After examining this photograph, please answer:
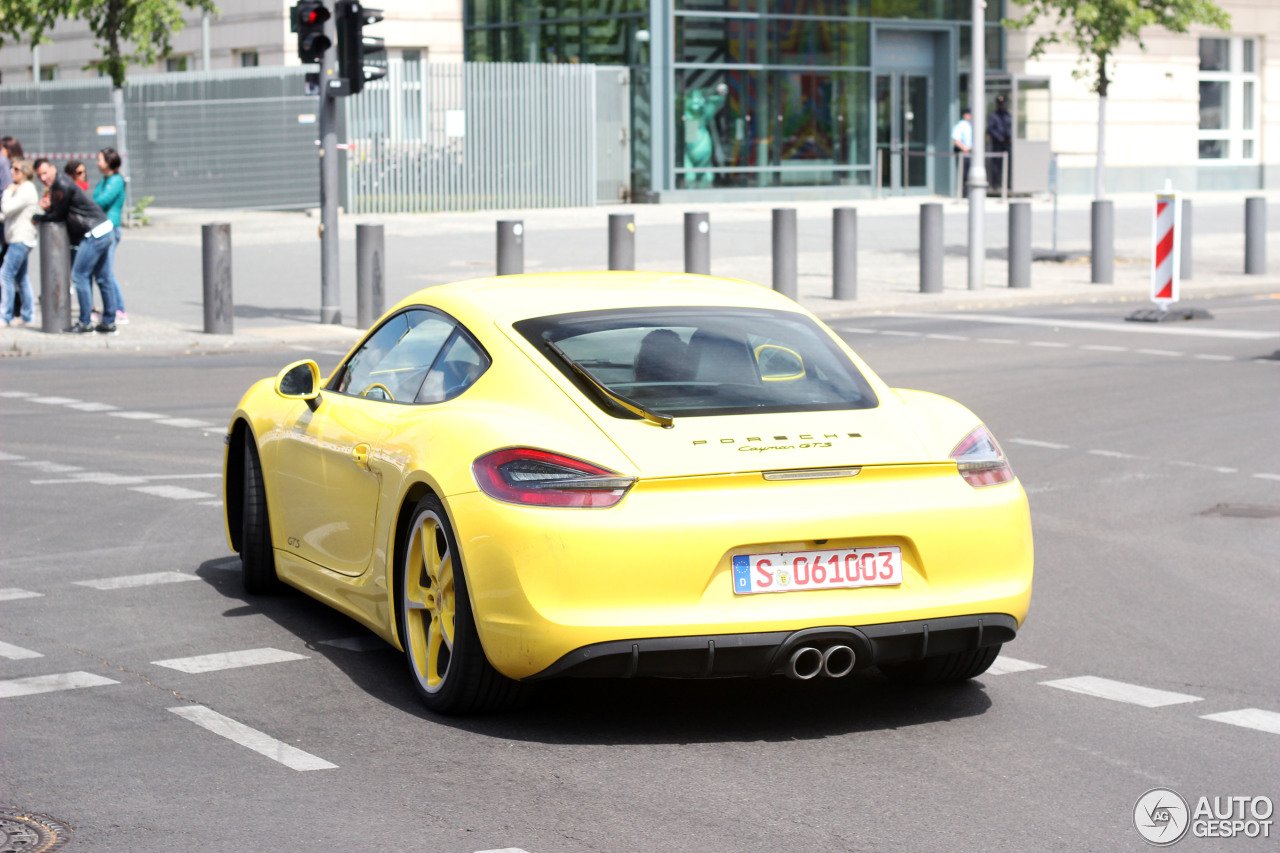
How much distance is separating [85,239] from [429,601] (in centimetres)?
1364

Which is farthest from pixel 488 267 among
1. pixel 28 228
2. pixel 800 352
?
pixel 800 352

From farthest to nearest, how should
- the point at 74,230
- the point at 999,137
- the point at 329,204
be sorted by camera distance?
the point at 999,137
the point at 329,204
the point at 74,230

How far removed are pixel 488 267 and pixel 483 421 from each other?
19430 millimetres

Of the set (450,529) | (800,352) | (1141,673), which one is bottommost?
(1141,673)

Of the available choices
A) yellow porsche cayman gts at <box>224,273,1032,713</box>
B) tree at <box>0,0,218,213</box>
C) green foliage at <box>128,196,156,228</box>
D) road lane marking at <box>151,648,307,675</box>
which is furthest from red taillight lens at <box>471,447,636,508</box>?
green foliage at <box>128,196,156,228</box>

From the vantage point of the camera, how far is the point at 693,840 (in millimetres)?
4332

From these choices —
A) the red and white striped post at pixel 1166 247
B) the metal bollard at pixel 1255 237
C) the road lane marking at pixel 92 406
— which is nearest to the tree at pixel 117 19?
the metal bollard at pixel 1255 237

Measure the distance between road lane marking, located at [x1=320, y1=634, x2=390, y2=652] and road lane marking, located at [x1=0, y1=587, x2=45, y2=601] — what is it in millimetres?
1451

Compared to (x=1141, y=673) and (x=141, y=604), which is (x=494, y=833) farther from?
(x=141, y=604)

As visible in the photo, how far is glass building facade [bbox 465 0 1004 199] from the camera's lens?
3841cm

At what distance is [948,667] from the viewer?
5.73 metres

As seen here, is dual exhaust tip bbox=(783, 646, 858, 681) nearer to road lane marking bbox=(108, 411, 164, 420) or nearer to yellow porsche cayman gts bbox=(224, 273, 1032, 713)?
yellow porsche cayman gts bbox=(224, 273, 1032, 713)

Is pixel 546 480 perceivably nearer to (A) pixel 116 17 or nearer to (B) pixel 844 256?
(B) pixel 844 256

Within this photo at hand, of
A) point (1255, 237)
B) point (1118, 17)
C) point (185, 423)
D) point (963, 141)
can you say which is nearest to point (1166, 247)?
point (1255, 237)
